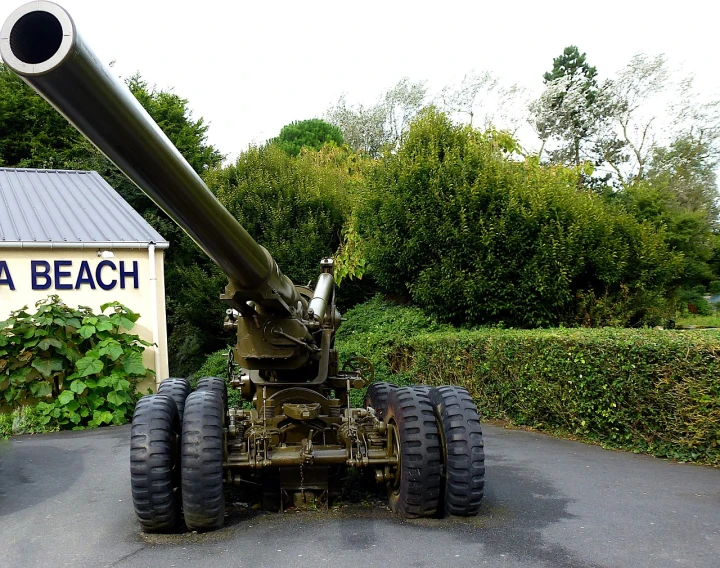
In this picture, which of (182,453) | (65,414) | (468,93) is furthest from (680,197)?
(182,453)

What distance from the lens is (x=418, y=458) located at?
16.9ft

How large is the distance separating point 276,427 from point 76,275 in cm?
714

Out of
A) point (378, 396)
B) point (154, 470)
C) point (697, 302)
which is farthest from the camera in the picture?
point (697, 302)

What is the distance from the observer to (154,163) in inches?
120

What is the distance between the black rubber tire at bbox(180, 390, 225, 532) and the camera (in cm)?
495

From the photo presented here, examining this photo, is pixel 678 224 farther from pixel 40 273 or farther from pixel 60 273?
pixel 40 273

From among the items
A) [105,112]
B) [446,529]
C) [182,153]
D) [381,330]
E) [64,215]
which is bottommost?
[446,529]

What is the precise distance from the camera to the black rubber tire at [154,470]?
4945mm

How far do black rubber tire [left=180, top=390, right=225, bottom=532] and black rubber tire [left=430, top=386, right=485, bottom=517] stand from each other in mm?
1695

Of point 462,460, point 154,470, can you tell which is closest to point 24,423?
point 154,470

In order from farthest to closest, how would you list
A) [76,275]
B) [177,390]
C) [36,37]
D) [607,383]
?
1. [76,275]
2. [607,383]
3. [177,390]
4. [36,37]

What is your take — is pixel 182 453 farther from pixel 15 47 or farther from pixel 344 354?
pixel 344 354

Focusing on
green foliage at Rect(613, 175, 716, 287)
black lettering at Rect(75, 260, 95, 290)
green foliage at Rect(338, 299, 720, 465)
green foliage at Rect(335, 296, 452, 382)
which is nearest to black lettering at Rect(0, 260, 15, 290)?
black lettering at Rect(75, 260, 95, 290)

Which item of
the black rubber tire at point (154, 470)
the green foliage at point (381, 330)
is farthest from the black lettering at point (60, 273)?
the black rubber tire at point (154, 470)
